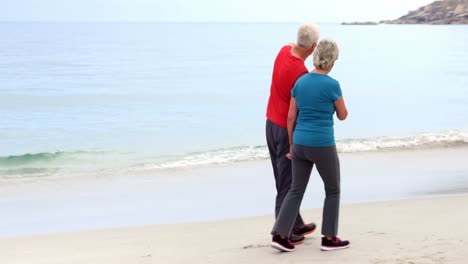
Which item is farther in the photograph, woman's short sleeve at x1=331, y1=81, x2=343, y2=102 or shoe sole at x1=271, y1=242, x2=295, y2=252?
shoe sole at x1=271, y1=242, x2=295, y2=252

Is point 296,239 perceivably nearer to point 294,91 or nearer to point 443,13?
point 294,91

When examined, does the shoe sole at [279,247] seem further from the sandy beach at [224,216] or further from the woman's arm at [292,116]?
the woman's arm at [292,116]

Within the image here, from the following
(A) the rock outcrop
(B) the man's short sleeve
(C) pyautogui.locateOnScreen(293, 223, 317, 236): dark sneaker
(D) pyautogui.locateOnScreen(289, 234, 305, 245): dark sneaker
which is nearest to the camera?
(B) the man's short sleeve

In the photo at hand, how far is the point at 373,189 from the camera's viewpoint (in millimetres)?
9891

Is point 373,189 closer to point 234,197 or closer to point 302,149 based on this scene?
point 234,197

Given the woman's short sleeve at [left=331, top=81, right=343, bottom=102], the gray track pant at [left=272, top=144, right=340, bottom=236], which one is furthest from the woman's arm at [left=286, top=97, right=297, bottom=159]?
Result: the woman's short sleeve at [left=331, top=81, right=343, bottom=102]

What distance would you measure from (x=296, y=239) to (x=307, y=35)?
170 centimetres

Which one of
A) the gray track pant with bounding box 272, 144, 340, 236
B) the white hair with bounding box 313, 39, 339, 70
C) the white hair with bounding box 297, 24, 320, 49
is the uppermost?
the white hair with bounding box 297, 24, 320, 49

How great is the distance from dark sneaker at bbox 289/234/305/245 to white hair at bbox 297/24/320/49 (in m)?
1.59

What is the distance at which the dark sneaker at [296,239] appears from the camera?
6.25 metres

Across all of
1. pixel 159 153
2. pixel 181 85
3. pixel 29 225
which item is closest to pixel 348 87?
pixel 181 85

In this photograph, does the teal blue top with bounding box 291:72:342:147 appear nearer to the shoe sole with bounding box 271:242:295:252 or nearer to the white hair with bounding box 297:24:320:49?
the white hair with bounding box 297:24:320:49

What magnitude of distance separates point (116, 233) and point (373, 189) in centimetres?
393

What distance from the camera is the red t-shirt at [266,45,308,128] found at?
5828 millimetres
